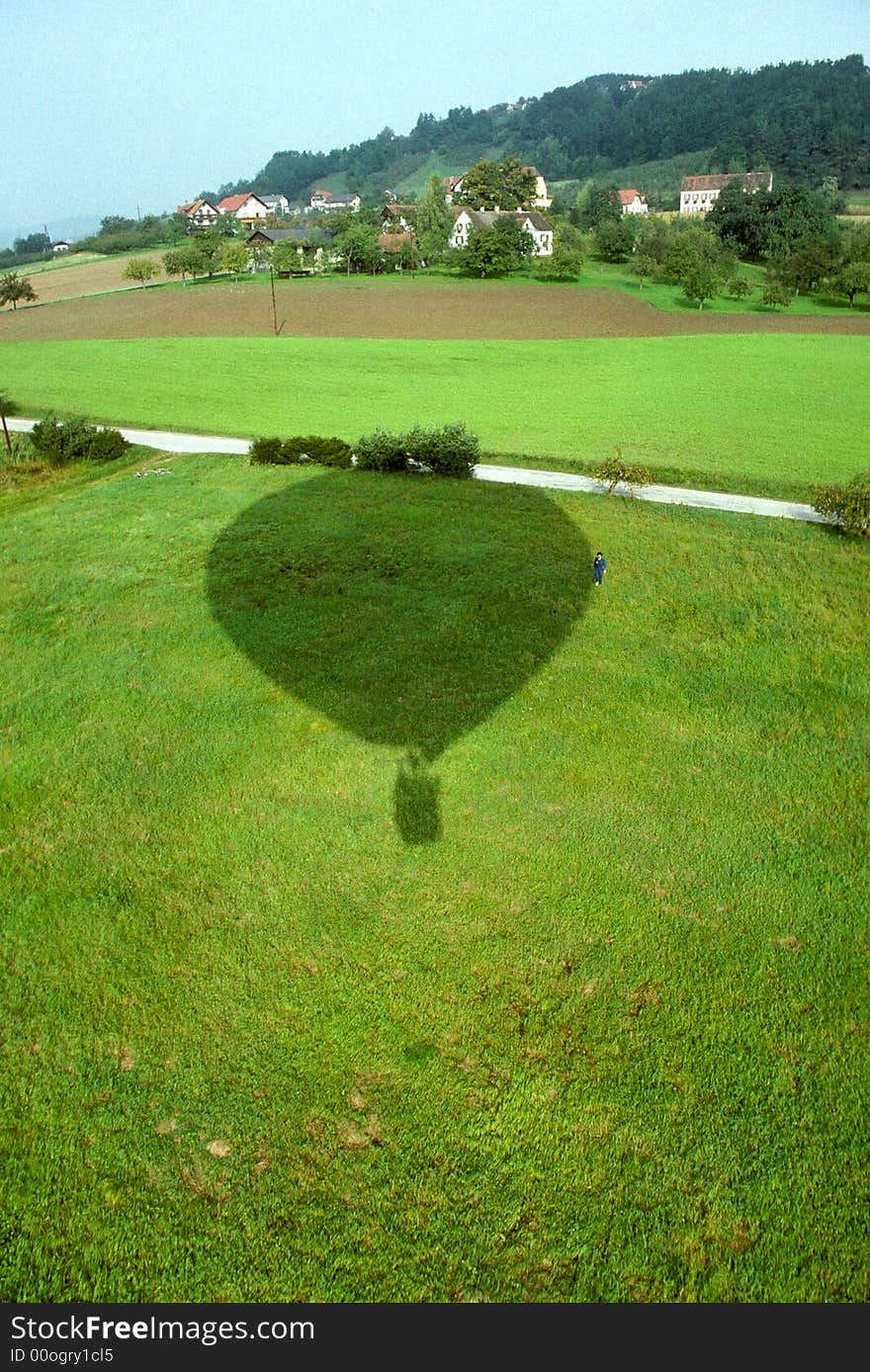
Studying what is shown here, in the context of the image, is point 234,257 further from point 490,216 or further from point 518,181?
point 518,181

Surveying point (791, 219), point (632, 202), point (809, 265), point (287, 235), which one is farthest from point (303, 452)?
point (632, 202)

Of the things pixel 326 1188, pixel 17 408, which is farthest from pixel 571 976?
pixel 17 408

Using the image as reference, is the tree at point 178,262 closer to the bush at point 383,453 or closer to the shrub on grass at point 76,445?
the shrub on grass at point 76,445

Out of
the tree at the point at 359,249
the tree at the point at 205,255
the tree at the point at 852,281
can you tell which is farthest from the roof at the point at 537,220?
the tree at the point at 852,281

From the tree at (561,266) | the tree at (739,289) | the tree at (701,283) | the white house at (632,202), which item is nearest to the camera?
the tree at (701,283)

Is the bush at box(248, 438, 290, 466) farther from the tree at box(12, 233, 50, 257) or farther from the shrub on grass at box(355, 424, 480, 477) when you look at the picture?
the tree at box(12, 233, 50, 257)

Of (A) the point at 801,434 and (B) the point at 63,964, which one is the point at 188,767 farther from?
(A) the point at 801,434

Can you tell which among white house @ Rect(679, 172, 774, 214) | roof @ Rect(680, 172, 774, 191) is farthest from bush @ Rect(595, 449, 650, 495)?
white house @ Rect(679, 172, 774, 214)
